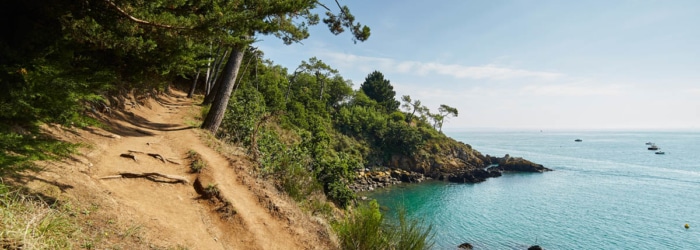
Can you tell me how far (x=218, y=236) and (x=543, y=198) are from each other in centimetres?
4094

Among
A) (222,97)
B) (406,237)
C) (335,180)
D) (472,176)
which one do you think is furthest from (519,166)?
(406,237)

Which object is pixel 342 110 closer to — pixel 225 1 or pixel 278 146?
pixel 278 146

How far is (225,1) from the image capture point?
5.93 metres

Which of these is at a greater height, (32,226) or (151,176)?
(32,226)

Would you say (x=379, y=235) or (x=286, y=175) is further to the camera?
(x=286, y=175)

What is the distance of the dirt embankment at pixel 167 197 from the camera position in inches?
162

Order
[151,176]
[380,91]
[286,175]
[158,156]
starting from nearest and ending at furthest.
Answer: [151,176] → [158,156] → [286,175] → [380,91]

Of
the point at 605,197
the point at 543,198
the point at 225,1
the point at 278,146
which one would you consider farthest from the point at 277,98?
the point at 605,197

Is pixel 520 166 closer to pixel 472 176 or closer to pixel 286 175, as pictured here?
pixel 472 176

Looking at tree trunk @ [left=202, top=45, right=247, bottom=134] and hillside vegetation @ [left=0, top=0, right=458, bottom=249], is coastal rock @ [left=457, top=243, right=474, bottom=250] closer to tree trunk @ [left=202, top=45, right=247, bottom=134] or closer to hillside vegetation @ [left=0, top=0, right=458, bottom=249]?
hillside vegetation @ [left=0, top=0, right=458, bottom=249]

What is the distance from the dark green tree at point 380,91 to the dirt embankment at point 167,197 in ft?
217

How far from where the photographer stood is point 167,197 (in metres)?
5.69

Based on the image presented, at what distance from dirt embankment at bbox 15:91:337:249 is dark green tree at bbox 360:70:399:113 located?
66023mm

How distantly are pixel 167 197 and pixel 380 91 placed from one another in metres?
70.6
